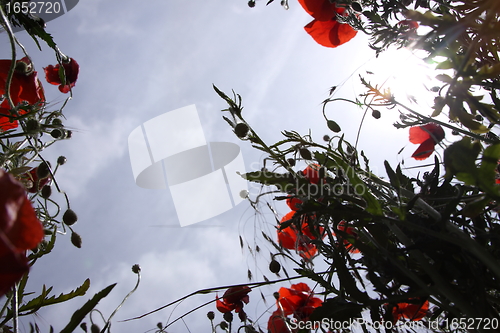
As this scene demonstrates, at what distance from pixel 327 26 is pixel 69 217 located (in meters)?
0.97

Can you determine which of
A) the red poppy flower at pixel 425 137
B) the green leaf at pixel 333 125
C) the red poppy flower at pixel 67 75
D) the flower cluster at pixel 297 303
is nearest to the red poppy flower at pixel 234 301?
the flower cluster at pixel 297 303

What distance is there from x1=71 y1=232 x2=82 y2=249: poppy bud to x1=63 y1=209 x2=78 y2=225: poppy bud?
0.19 feet

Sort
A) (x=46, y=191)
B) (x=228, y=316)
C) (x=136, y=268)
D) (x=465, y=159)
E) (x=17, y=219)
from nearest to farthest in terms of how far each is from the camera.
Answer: (x=17, y=219)
(x=465, y=159)
(x=46, y=191)
(x=136, y=268)
(x=228, y=316)

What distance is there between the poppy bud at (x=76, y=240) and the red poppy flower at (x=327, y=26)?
913 mm

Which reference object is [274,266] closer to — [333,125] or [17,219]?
[333,125]

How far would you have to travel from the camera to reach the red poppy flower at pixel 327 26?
922 mm

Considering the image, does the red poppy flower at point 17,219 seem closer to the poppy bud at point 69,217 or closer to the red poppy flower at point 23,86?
the poppy bud at point 69,217

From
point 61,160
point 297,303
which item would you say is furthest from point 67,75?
point 297,303

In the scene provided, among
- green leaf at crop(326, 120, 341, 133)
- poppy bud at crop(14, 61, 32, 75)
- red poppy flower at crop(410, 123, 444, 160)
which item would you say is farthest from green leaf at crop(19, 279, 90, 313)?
red poppy flower at crop(410, 123, 444, 160)

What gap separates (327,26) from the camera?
3.33 ft

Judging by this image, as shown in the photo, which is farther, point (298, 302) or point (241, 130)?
point (298, 302)

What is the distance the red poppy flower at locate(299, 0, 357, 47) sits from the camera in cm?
92

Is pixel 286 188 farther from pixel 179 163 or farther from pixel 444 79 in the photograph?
pixel 179 163

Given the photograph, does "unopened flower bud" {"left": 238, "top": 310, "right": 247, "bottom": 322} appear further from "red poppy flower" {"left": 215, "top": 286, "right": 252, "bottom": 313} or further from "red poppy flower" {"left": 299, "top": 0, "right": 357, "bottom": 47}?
"red poppy flower" {"left": 299, "top": 0, "right": 357, "bottom": 47}
